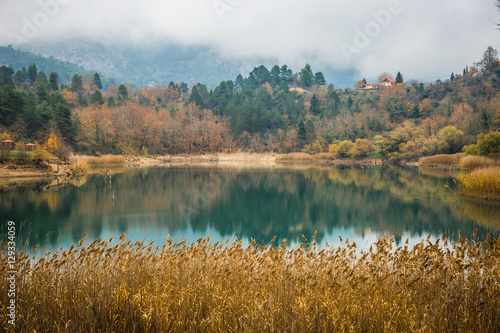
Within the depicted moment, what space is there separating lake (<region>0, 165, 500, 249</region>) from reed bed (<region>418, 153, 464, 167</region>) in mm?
17907

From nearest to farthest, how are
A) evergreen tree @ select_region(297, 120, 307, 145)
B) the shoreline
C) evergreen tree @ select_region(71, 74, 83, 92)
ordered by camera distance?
1. the shoreline
2. evergreen tree @ select_region(297, 120, 307, 145)
3. evergreen tree @ select_region(71, 74, 83, 92)

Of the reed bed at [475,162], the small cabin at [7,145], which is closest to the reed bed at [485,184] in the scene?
the reed bed at [475,162]

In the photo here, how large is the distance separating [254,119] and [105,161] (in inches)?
1507

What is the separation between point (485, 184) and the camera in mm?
19250

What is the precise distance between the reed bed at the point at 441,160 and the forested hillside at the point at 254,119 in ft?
6.76

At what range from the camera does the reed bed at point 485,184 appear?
18.8 meters

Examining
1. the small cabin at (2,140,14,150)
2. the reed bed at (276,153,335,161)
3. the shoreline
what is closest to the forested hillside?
the reed bed at (276,153,335,161)

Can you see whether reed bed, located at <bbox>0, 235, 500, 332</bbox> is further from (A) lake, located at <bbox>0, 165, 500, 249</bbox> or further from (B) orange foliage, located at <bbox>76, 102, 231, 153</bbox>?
(B) orange foliage, located at <bbox>76, 102, 231, 153</bbox>

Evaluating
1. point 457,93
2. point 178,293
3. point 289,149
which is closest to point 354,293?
point 178,293

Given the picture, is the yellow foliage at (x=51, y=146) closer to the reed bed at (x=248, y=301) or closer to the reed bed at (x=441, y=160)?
the reed bed at (x=248, y=301)

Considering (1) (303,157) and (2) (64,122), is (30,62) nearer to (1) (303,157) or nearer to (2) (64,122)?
(2) (64,122)

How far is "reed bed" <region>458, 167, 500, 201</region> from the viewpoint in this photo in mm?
18844

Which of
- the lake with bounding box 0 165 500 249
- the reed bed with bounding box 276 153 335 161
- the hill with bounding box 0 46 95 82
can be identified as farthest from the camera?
the hill with bounding box 0 46 95 82

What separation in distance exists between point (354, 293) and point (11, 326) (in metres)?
4.83
